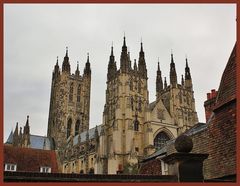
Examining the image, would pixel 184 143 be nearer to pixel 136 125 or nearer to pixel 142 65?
pixel 136 125

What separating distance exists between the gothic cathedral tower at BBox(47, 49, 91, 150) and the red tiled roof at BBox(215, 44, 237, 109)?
78.9 metres

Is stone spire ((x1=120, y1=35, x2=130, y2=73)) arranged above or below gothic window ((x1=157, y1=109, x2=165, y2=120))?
above

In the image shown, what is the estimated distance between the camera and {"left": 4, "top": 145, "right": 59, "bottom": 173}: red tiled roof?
27750mm

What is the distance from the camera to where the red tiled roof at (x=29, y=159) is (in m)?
27.8

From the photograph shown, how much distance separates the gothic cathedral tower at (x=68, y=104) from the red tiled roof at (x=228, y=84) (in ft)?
259

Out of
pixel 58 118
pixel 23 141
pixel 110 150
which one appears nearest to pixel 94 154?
pixel 110 150

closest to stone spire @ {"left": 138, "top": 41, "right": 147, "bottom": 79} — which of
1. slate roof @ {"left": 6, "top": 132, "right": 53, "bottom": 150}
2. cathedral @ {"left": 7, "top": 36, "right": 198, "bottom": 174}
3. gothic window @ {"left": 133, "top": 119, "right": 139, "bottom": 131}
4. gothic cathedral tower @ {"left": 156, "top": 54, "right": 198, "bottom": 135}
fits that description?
cathedral @ {"left": 7, "top": 36, "right": 198, "bottom": 174}

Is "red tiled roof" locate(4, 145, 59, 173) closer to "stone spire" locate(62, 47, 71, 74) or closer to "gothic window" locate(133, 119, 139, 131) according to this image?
"gothic window" locate(133, 119, 139, 131)

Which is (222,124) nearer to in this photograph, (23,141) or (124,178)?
(124,178)

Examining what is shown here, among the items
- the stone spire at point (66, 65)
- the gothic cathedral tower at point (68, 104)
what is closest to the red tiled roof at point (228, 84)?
the gothic cathedral tower at point (68, 104)

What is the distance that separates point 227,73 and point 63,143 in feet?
259

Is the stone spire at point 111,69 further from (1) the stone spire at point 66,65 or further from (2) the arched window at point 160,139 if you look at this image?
(1) the stone spire at point 66,65

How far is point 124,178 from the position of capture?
10320 mm

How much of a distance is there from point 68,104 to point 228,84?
85265 millimetres
